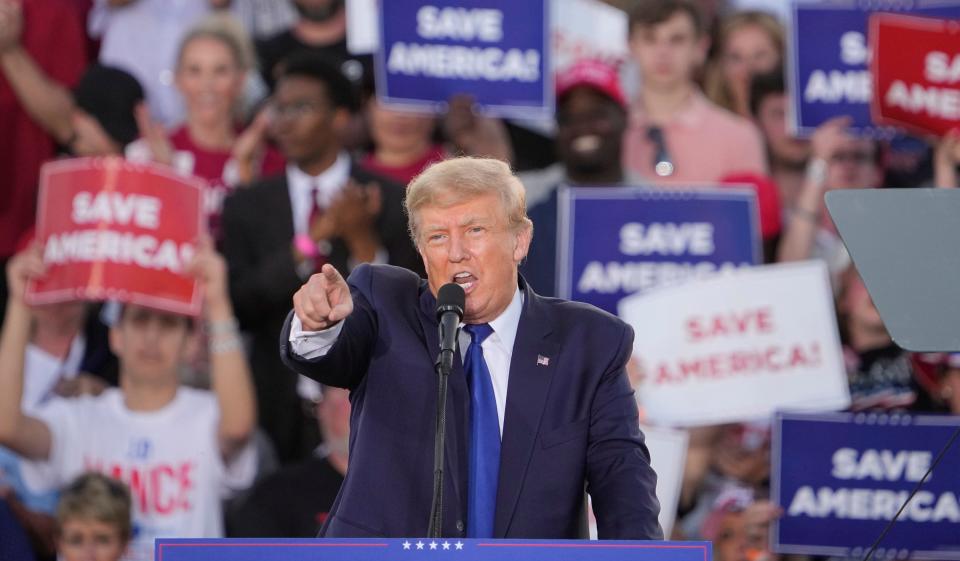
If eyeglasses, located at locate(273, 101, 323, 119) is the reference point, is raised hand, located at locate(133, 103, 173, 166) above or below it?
below

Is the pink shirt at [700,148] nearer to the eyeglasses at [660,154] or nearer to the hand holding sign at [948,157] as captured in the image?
the eyeglasses at [660,154]

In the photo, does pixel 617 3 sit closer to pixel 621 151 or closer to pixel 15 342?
pixel 621 151

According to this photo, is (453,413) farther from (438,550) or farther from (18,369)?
(18,369)

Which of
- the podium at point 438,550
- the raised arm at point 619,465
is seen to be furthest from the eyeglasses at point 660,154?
the podium at point 438,550

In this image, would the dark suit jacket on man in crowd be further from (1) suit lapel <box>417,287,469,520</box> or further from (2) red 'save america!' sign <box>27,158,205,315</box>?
(1) suit lapel <box>417,287,469,520</box>

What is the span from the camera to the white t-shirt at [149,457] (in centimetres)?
562

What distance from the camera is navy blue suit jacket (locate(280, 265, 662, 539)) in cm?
296

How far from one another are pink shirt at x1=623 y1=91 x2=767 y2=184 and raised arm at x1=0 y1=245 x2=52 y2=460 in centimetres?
246

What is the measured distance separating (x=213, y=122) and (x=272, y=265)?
38.4 inches

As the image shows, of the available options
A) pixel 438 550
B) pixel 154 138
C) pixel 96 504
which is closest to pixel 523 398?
pixel 438 550

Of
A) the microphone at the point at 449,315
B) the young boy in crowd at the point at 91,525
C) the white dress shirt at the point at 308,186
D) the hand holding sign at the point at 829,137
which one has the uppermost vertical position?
the hand holding sign at the point at 829,137

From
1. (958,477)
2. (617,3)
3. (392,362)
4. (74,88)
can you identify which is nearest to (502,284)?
(392,362)

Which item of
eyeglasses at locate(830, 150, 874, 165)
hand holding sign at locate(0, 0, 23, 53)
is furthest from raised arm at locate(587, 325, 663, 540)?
hand holding sign at locate(0, 0, 23, 53)

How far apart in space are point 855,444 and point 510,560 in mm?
3523
